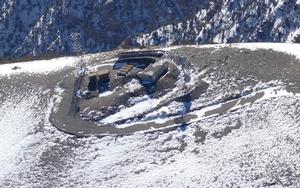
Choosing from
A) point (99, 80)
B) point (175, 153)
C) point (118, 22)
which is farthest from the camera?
point (118, 22)

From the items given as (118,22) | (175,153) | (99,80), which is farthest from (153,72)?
(118,22)

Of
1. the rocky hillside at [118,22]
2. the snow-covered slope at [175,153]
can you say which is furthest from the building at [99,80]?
the rocky hillside at [118,22]

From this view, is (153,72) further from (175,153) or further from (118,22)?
(118,22)

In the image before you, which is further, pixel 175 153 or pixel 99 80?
pixel 99 80

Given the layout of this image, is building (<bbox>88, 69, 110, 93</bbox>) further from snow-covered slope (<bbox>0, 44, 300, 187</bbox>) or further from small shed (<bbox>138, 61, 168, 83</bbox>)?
snow-covered slope (<bbox>0, 44, 300, 187</bbox>)

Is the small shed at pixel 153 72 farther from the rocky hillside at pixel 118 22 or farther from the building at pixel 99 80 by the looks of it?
the rocky hillside at pixel 118 22

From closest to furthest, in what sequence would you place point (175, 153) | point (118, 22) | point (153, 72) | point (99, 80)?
point (175, 153)
point (153, 72)
point (99, 80)
point (118, 22)

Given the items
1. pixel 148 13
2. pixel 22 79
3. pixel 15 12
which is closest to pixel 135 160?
pixel 22 79
